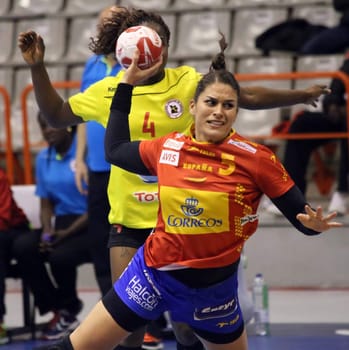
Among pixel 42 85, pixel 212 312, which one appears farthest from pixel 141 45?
pixel 212 312

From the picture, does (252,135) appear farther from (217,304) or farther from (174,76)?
(217,304)

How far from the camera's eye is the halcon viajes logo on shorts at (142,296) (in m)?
3.81

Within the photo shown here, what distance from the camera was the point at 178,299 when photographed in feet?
12.6

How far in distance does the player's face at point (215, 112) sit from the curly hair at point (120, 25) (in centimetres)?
60

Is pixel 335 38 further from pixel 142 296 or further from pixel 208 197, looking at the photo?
pixel 142 296

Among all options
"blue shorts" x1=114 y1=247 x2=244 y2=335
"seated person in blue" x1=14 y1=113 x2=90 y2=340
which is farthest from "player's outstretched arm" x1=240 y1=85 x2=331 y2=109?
"seated person in blue" x1=14 y1=113 x2=90 y2=340

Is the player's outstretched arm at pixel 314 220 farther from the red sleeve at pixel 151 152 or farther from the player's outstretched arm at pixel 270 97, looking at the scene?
the player's outstretched arm at pixel 270 97

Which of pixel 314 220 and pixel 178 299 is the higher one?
pixel 314 220

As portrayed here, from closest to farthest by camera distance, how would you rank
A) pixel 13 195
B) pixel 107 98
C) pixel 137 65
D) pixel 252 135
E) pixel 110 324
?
pixel 110 324 → pixel 137 65 → pixel 107 98 → pixel 13 195 → pixel 252 135

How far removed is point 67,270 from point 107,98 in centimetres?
239

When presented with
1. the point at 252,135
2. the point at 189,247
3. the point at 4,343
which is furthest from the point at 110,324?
the point at 252,135

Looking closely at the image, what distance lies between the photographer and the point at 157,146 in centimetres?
390

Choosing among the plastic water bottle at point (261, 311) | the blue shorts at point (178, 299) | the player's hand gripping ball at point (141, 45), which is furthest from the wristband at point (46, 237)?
Result: the blue shorts at point (178, 299)

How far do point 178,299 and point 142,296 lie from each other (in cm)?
14
